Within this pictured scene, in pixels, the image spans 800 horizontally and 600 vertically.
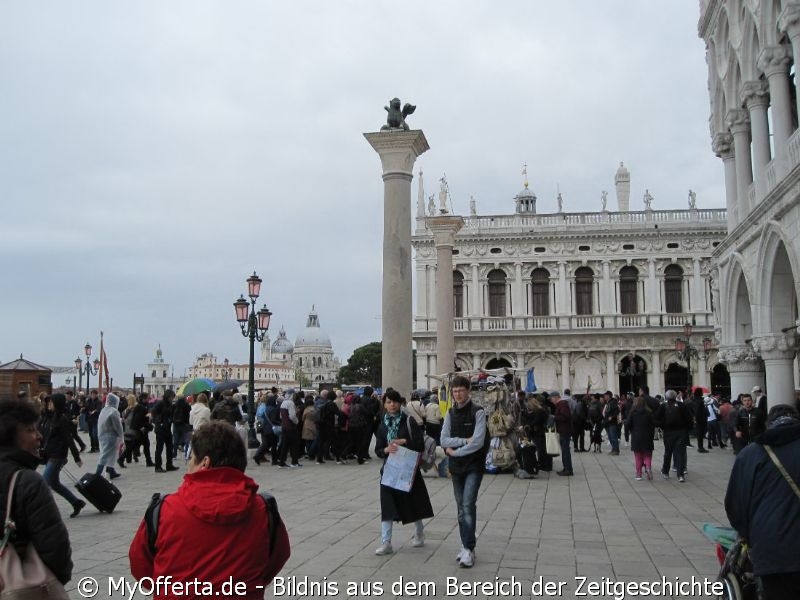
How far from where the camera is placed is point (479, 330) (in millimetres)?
45875

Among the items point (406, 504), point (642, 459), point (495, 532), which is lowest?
point (495, 532)

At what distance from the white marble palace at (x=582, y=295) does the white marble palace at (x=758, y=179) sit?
2689cm

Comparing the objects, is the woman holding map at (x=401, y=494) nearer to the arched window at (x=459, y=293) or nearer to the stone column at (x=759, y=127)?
the stone column at (x=759, y=127)

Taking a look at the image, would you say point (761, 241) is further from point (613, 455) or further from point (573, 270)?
point (573, 270)

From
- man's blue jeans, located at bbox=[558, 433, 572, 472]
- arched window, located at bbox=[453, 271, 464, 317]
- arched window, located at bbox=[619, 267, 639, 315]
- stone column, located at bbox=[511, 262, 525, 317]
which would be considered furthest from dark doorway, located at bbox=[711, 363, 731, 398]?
man's blue jeans, located at bbox=[558, 433, 572, 472]

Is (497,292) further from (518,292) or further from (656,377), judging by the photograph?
(656,377)

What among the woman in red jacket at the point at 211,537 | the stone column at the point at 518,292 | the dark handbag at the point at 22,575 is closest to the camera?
the woman in red jacket at the point at 211,537

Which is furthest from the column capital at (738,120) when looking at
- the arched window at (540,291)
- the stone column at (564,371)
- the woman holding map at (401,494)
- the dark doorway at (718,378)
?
the dark doorway at (718,378)

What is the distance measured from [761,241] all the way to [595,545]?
9.05 m

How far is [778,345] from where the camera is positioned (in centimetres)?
1440

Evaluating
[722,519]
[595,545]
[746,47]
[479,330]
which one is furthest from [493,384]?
[479,330]

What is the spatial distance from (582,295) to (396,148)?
33.3 meters

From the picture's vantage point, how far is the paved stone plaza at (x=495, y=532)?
21.0ft

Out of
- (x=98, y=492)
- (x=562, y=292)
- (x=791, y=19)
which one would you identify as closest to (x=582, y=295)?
(x=562, y=292)
